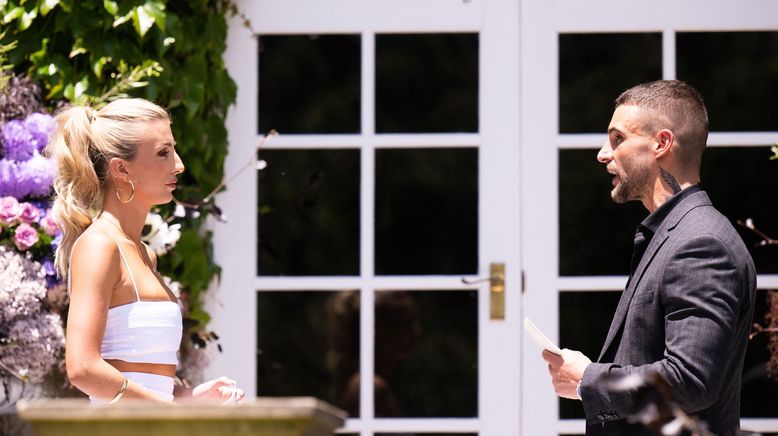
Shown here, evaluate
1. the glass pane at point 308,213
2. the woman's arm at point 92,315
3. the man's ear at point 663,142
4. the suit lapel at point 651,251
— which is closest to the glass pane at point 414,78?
the glass pane at point 308,213

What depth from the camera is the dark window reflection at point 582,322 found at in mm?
4297

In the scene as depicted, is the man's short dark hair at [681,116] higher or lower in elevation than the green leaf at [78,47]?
lower

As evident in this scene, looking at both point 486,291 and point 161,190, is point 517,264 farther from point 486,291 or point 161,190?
point 161,190

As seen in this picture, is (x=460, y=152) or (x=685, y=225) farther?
(x=460, y=152)

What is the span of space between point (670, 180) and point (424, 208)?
171 centimetres

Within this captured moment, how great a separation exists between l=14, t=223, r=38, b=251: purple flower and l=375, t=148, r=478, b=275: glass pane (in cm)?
130

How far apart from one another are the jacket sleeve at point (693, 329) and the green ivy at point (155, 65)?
2002mm

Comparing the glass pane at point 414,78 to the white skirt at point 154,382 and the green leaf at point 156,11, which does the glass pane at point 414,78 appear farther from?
the white skirt at point 154,382

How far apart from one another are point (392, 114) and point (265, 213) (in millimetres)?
585

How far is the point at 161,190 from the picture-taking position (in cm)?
280

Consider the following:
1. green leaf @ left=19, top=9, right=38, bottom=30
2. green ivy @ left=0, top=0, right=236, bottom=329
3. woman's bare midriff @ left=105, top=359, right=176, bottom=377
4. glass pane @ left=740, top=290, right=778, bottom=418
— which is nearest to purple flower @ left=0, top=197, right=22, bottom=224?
green ivy @ left=0, top=0, right=236, bottom=329

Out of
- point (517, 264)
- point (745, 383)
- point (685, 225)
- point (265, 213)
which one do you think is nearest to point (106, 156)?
point (685, 225)

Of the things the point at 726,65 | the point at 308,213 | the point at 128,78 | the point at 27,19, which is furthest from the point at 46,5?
the point at 726,65

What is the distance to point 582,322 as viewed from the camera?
4.31 meters
